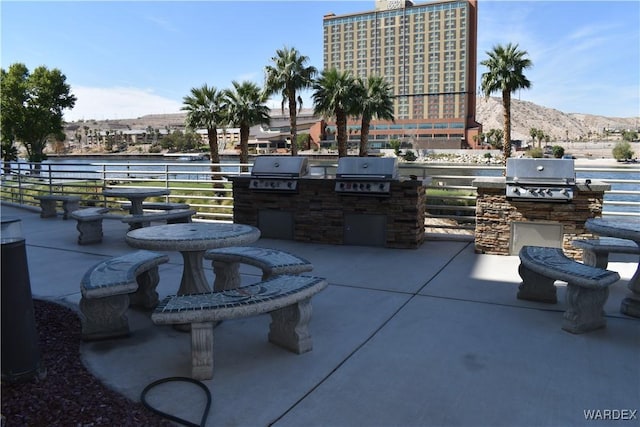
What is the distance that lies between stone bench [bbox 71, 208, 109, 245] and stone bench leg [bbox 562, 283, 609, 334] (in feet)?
22.3

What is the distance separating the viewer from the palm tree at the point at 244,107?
28.8m

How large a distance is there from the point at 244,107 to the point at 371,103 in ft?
30.5

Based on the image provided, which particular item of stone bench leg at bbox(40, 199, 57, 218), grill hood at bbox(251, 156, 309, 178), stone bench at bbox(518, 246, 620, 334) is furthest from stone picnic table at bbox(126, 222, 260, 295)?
stone bench leg at bbox(40, 199, 57, 218)

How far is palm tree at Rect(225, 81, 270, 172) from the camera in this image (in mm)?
28797

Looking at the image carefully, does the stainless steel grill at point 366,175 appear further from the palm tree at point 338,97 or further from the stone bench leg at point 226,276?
the palm tree at point 338,97

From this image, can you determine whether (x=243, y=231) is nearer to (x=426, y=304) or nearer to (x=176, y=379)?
(x=176, y=379)

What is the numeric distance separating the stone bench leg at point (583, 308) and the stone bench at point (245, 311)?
203 centimetres

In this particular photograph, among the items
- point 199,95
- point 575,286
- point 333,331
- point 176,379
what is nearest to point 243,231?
point 333,331

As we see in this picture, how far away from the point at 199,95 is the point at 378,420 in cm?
2799

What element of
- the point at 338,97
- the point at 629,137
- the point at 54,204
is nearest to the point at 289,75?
the point at 338,97

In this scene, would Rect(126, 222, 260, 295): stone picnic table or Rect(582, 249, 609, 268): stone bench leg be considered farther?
Rect(582, 249, 609, 268): stone bench leg

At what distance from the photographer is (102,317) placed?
3.82 meters

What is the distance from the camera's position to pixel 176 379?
10.2ft

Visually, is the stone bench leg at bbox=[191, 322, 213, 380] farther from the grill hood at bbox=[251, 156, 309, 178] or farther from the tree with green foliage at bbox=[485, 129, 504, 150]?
the tree with green foliage at bbox=[485, 129, 504, 150]
